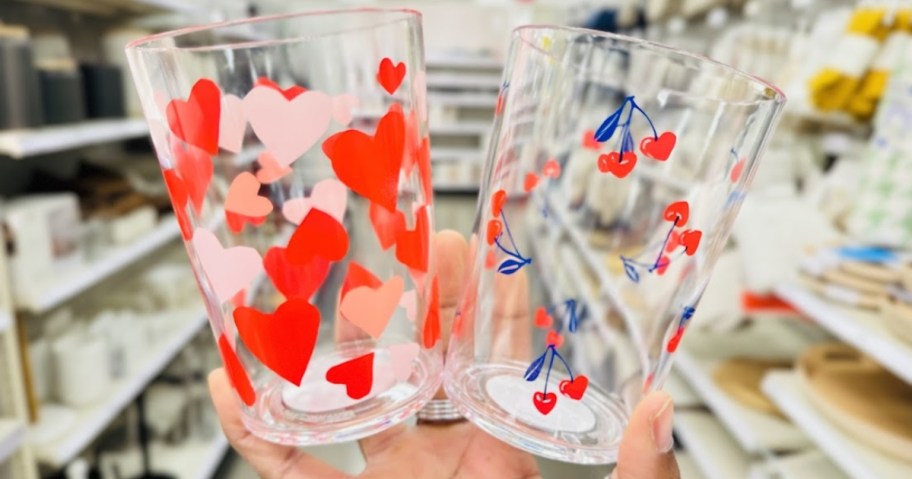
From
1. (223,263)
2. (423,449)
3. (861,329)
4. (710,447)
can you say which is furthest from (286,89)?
(710,447)

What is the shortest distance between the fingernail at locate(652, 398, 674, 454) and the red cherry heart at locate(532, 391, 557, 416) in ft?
0.29

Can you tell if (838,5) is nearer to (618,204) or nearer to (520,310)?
(618,204)

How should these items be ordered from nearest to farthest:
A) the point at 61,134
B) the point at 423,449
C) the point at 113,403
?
1. the point at 423,449
2. the point at 61,134
3. the point at 113,403

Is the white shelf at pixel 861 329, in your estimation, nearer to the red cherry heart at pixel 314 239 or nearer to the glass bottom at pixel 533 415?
the glass bottom at pixel 533 415

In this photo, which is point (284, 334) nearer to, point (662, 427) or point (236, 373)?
point (236, 373)

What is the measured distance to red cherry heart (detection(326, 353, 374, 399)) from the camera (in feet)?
1.57

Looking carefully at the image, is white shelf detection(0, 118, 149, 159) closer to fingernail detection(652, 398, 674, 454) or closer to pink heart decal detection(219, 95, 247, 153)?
pink heart decal detection(219, 95, 247, 153)

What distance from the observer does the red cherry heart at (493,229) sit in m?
0.49

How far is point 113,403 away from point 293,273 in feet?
4.03

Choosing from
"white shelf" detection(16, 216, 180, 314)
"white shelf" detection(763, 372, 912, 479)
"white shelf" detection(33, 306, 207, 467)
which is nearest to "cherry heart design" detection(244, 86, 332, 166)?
"white shelf" detection(16, 216, 180, 314)

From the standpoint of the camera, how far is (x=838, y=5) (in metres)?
1.74

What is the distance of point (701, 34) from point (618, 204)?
2.35 metres

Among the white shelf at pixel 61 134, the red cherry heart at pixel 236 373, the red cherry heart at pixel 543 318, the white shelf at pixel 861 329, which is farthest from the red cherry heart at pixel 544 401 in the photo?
the white shelf at pixel 61 134

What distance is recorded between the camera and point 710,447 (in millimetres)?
1498
